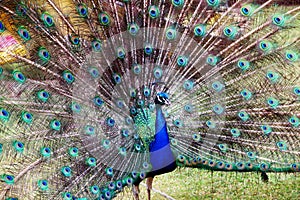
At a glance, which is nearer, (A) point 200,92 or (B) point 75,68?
(B) point 75,68

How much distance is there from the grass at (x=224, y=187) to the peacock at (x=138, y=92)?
646 mm

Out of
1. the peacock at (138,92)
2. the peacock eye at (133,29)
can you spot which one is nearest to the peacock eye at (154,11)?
the peacock at (138,92)

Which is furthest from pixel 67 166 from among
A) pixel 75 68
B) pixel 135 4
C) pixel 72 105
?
pixel 135 4

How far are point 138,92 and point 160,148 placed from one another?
0.42m

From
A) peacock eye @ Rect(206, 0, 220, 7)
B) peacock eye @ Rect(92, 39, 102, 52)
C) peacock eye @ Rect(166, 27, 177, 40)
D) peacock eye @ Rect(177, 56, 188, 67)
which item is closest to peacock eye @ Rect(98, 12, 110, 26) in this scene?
peacock eye @ Rect(92, 39, 102, 52)

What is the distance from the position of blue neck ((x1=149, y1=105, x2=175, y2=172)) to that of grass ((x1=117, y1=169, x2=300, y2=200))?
0.53 metres

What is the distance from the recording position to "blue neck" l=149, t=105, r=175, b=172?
315 cm

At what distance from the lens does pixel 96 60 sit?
300 centimetres

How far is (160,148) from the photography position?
3.20 meters

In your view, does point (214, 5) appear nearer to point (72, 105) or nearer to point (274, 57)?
point (274, 57)

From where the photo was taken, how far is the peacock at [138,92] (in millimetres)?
2846

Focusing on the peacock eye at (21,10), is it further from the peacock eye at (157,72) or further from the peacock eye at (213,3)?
the peacock eye at (213,3)

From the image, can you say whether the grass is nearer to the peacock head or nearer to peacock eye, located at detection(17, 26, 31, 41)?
the peacock head

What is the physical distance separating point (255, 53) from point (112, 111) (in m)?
1.03
